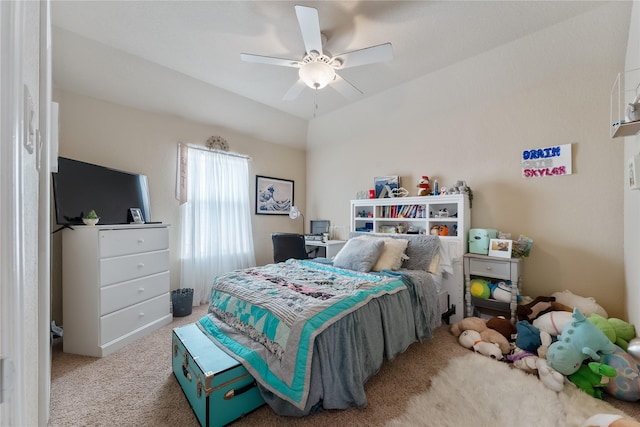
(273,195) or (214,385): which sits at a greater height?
(273,195)

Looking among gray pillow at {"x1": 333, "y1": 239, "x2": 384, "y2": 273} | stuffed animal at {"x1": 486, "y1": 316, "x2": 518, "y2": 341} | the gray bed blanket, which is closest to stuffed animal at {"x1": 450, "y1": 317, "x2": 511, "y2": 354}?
stuffed animal at {"x1": 486, "y1": 316, "x2": 518, "y2": 341}

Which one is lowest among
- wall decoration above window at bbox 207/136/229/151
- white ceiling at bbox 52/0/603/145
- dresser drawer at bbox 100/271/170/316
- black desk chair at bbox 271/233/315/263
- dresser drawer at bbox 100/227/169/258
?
dresser drawer at bbox 100/271/170/316

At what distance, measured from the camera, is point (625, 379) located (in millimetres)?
1596

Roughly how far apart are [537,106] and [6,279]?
3784mm

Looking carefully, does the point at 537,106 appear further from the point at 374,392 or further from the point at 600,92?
the point at 374,392

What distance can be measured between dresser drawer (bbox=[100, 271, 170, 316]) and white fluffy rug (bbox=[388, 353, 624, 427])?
2377mm

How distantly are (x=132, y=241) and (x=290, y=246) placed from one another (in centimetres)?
170

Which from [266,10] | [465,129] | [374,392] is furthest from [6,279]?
[465,129]

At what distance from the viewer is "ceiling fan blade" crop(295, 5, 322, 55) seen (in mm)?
1611

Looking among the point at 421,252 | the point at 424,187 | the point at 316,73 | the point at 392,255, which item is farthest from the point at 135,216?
the point at 424,187

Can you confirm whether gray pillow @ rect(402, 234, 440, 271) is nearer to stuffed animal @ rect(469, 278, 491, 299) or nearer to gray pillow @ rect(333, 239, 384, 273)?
gray pillow @ rect(333, 239, 384, 273)

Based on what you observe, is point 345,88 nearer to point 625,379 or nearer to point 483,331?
point 483,331

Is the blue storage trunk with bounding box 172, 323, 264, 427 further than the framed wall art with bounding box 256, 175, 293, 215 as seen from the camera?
No

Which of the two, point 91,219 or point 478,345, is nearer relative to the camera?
point 478,345
